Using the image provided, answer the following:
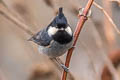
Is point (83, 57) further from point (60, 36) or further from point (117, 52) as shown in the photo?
point (60, 36)

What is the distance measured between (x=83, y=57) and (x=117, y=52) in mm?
2153

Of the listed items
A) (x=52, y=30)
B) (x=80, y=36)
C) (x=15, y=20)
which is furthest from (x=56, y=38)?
(x=80, y=36)

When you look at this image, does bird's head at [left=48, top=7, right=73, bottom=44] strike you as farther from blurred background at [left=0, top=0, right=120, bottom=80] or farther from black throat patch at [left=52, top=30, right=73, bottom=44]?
blurred background at [left=0, top=0, right=120, bottom=80]

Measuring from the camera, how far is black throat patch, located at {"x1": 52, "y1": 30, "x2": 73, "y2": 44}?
6.18 ft

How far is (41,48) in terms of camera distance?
2.14 meters

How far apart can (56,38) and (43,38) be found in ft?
0.39

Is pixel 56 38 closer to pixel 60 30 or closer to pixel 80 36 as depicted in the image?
pixel 60 30

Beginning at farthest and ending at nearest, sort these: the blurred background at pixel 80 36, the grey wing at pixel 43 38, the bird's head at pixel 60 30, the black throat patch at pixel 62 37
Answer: the blurred background at pixel 80 36
the grey wing at pixel 43 38
the black throat patch at pixel 62 37
the bird's head at pixel 60 30

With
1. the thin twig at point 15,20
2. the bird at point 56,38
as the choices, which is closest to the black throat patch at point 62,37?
the bird at point 56,38

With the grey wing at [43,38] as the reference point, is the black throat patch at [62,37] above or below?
below

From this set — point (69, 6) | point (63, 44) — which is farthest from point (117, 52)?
point (63, 44)

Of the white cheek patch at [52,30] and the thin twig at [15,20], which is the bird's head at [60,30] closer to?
the white cheek patch at [52,30]

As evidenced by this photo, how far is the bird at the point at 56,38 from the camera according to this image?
181 centimetres

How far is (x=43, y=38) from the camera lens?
2.06m
